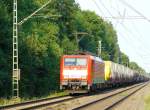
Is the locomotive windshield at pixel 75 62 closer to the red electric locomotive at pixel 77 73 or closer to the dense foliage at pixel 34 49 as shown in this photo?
the red electric locomotive at pixel 77 73

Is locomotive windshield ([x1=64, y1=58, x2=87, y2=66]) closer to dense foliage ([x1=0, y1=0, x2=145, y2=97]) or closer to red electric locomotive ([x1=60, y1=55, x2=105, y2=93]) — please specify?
red electric locomotive ([x1=60, y1=55, x2=105, y2=93])

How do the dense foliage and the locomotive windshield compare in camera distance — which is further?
the locomotive windshield

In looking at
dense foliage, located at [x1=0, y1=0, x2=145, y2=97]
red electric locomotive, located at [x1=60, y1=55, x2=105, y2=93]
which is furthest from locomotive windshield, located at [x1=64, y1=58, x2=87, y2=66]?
dense foliage, located at [x1=0, y1=0, x2=145, y2=97]

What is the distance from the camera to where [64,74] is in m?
42.6

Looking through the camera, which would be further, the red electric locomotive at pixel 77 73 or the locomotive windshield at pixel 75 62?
the locomotive windshield at pixel 75 62

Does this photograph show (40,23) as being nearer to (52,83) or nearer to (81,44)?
(52,83)

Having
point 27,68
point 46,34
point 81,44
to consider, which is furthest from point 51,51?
point 81,44

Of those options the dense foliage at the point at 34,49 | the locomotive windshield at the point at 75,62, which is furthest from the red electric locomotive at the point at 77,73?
the dense foliage at the point at 34,49

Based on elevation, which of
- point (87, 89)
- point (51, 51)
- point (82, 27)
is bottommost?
point (87, 89)

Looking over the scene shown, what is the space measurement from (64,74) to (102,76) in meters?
10.5

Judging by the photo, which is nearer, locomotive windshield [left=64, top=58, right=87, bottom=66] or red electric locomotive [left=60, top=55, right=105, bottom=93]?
red electric locomotive [left=60, top=55, right=105, bottom=93]

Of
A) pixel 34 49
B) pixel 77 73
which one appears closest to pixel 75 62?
pixel 77 73

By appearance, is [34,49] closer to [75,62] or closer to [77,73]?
[75,62]

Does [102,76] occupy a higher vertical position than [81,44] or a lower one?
lower
